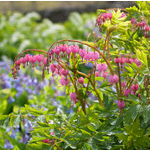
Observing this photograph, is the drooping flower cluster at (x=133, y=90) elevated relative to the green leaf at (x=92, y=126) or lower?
elevated

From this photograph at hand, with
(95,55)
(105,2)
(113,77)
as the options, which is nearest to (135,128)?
(113,77)

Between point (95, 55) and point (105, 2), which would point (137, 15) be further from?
point (105, 2)

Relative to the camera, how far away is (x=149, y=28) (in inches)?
64.0

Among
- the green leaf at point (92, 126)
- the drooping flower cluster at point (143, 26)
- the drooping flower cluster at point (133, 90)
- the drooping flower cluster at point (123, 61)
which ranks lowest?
the green leaf at point (92, 126)

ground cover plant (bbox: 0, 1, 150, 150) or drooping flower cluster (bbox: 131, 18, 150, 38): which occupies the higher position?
drooping flower cluster (bbox: 131, 18, 150, 38)

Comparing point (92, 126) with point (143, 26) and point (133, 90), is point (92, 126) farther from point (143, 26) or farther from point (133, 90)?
point (143, 26)

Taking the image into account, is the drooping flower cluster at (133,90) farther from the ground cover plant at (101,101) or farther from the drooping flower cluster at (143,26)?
the drooping flower cluster at (143,26)

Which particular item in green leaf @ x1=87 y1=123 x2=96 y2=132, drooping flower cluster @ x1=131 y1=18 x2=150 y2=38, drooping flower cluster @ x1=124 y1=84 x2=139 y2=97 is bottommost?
green leaf @ x1=87 y1=123 x2=96 y2=132

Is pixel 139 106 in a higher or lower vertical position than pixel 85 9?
lower

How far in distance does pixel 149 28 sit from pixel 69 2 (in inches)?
513

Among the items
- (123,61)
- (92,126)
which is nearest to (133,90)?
(123,61)

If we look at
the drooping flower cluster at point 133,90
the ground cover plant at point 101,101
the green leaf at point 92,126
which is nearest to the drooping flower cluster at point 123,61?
the ground cover plant at point 101,101

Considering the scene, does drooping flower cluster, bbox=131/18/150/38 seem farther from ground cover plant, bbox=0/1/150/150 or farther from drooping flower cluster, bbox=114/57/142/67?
drooping flower cluster, bbox=114/57/142/67

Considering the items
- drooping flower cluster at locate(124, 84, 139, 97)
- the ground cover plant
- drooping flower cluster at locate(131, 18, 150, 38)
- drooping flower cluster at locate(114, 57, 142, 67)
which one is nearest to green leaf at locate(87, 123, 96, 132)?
the ground cover plant
